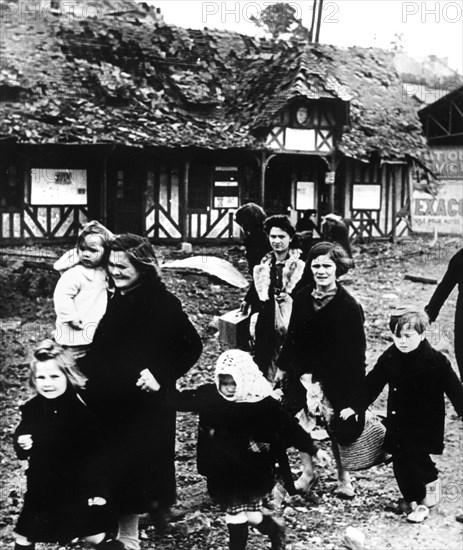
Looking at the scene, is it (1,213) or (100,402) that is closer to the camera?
(100,402)

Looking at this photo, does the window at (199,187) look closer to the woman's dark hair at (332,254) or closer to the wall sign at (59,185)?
the wall sign at (59,185)

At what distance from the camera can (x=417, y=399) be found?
4219mm

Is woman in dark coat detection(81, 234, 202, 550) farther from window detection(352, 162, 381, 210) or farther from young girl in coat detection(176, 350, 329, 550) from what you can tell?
window detection(352, 162, 381, 210)

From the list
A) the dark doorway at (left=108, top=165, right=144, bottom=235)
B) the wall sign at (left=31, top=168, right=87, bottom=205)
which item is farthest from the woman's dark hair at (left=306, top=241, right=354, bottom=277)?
the wall sign at (left=31, top=168, right=87, bottom=205)

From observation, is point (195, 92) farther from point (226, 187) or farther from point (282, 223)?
point (282, 223)

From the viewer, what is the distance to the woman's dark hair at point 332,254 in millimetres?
4254

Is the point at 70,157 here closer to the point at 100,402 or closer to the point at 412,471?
the point at 100,402

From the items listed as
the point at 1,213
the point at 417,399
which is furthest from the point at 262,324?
the point at 1,213

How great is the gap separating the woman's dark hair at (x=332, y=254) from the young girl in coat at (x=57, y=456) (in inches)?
56.8

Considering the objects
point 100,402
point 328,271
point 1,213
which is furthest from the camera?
point 1,213

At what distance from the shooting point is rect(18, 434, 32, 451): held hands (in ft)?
12.3

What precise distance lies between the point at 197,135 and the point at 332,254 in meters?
1.39

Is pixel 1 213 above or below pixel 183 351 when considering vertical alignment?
above

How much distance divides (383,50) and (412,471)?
8.66 ft
